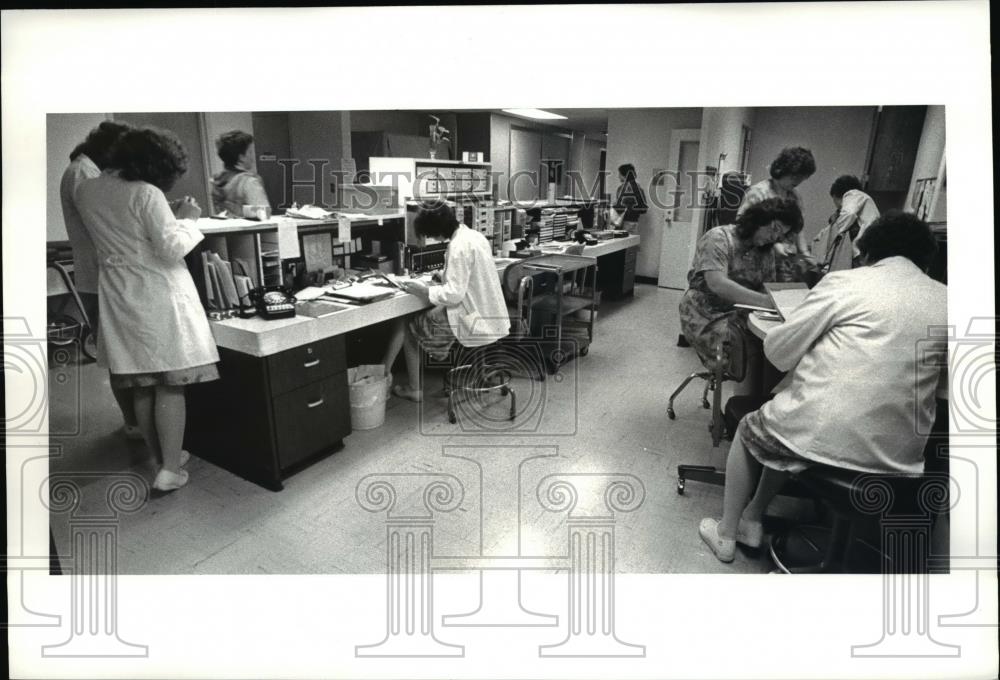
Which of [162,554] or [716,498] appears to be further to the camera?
[716,498]

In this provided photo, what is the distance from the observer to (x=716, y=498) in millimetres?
1939

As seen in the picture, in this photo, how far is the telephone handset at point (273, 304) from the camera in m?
1.96

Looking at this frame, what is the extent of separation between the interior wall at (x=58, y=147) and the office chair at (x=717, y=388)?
2056mm

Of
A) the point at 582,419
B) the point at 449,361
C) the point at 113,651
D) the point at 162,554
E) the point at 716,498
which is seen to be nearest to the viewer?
the point at 113,651

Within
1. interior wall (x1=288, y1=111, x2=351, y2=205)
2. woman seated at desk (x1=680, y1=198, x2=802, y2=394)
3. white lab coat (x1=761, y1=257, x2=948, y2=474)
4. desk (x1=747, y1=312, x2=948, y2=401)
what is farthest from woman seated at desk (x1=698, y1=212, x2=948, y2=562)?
interior wall (x1=288, y1=111, x2=351, y2=205)

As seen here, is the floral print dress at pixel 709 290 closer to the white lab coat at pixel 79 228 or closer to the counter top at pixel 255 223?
the counter top at pixel 255 223

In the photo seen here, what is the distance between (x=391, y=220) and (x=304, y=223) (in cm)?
57

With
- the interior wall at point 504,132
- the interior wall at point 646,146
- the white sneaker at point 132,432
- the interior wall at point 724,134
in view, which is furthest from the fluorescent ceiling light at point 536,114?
the white sneaker at point 132,432

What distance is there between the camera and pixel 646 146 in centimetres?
163

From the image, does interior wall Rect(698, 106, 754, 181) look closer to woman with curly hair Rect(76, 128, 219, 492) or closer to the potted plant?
the potted plant

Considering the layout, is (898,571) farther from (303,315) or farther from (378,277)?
(378,277)

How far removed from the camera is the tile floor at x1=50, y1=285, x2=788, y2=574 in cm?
167

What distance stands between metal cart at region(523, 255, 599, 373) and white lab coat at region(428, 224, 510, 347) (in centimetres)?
25

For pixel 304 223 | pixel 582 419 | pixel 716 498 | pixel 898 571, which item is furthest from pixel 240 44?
pixel 898 571
